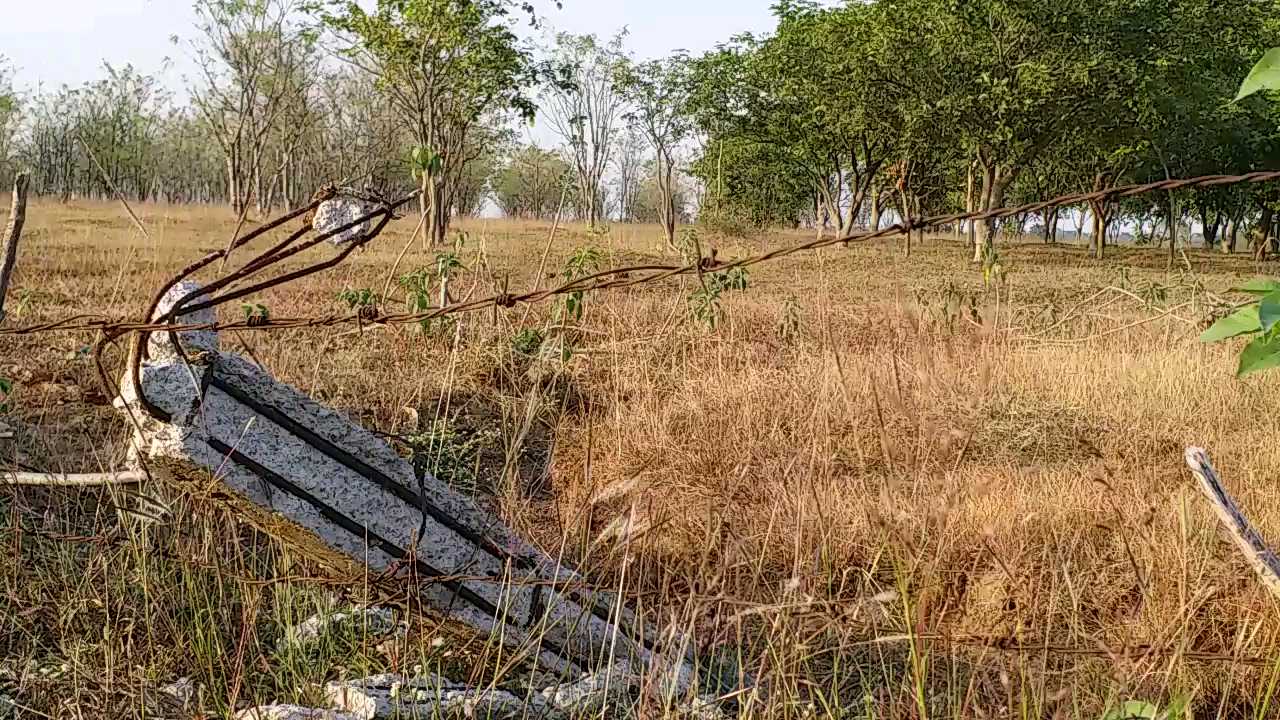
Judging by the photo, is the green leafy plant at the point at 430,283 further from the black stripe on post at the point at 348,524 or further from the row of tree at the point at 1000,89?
the row of tree at the point at 1000,89

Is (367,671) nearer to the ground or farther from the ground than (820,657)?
farther from the ground

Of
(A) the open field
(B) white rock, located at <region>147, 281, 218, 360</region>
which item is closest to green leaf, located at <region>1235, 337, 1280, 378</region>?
(A) the open field

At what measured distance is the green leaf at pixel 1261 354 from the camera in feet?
5.05

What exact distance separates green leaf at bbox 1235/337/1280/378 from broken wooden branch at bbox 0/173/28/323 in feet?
8.27

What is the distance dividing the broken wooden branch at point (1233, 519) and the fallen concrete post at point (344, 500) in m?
1.04

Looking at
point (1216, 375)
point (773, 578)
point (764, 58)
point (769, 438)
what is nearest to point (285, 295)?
point (769, 438)

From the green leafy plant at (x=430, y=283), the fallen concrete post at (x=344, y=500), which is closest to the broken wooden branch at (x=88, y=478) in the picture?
the fallen concrete post at (x=344, y=500)

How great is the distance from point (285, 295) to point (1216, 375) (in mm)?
8063

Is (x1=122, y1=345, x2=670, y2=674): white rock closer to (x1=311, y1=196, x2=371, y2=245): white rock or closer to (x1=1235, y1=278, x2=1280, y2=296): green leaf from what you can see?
(x1=311, y1=196, x2=371, y2=245): white rock

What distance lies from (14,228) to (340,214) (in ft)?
4.49

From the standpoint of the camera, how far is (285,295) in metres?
9.36

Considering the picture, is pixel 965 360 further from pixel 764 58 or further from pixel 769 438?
pixel 764 58

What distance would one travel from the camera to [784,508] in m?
3.45

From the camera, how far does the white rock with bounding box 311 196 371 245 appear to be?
4.83 ft
